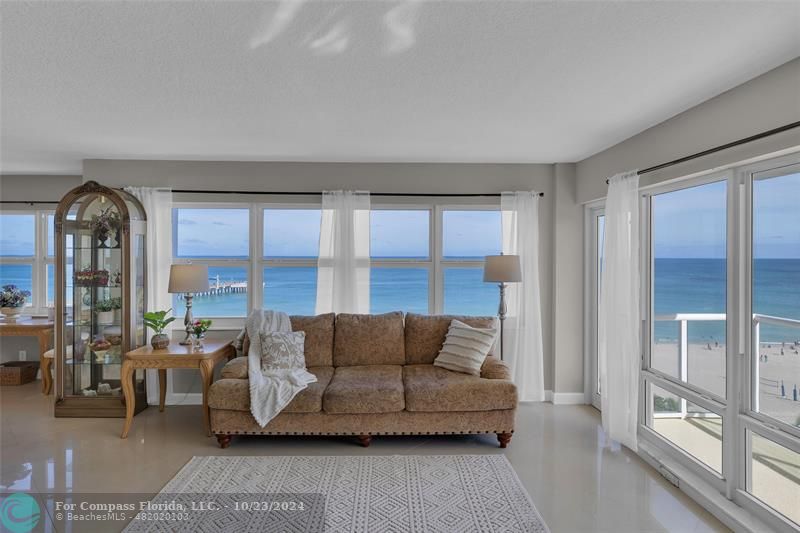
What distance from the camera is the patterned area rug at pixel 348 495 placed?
2.54 m

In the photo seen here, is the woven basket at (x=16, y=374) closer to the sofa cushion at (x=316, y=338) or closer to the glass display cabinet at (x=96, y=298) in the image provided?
the glass display cabinet at (x=96, y=298)

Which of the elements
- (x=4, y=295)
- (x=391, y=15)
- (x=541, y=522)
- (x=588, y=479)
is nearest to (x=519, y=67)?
(x=391, y=15)

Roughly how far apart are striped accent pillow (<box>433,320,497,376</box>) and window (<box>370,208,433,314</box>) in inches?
29.5

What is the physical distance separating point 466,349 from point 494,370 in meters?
0.32

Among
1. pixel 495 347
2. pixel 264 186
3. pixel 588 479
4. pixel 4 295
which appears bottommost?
pixel 588 479

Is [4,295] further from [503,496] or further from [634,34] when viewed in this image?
Answer: [634,34]

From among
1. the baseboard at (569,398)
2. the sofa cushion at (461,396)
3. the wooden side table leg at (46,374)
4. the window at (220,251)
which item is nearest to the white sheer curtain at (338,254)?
the window at (220,251)

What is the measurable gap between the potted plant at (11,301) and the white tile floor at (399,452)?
4.05ft

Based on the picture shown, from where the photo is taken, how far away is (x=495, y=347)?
4465 mm

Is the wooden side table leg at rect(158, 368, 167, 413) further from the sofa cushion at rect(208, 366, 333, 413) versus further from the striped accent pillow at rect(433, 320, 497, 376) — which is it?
the striped accent pillow at rect(433, 320, 497, 376)

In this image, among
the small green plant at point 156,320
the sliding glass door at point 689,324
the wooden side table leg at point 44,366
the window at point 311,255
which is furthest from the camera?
the wooden side table leg at point 44,366

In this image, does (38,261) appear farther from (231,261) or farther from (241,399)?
(241,399)

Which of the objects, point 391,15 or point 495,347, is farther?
point 495,347

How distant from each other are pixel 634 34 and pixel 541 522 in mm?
2572
